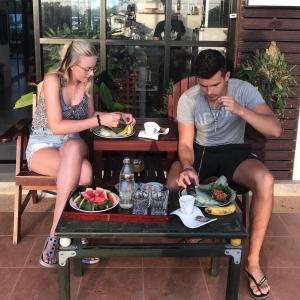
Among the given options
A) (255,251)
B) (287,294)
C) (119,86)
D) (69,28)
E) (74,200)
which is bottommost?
(287,294)

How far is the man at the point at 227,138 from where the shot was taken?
7.48ft

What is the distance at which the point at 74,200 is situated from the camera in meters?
1.98

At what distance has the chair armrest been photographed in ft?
8.61

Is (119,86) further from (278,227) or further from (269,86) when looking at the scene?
(278,227)

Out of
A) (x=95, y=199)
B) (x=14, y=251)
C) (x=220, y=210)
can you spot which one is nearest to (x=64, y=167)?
(x=95, y=199)

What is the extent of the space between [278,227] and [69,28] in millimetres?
2243

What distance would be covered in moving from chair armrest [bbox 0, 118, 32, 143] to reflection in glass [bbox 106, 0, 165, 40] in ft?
3.75

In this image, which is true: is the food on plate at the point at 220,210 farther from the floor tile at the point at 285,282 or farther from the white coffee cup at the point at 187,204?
the floor tile at the point at 285,282

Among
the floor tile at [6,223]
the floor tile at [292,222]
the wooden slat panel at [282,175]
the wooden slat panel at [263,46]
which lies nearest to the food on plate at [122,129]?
the floor tile at [6,223]

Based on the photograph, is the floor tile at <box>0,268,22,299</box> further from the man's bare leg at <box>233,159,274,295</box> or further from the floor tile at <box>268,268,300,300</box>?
the floor tile at <box>268,268,300,300</box>

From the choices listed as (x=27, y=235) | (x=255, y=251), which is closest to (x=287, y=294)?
(x=255, y=251)

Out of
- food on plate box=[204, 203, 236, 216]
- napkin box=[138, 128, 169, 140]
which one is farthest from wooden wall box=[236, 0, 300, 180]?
food on plate box=[204, 203, 236, 216]

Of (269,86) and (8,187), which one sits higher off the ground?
(269,86)

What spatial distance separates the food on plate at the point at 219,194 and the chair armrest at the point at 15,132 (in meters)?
1.29
